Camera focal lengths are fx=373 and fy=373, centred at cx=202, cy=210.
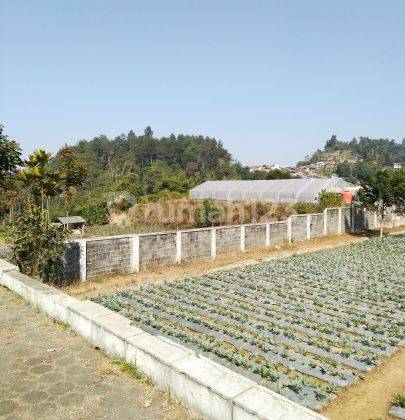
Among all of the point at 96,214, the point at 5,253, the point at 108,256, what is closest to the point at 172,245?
the point at 108,256

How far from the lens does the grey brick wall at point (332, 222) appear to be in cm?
2525

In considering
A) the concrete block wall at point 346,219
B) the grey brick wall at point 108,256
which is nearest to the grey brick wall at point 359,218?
the concrete block wall at point 346,219

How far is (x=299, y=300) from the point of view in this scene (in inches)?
424

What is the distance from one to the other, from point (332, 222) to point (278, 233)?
662 cm

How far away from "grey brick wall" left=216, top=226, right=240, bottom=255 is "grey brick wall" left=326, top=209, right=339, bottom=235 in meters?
9.46

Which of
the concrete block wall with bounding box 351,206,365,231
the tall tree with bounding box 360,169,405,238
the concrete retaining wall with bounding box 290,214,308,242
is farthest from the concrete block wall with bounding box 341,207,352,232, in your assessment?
the concrete retaining wall with bounding box 290,214,308,242

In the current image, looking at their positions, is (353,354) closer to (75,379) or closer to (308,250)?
(75,379)

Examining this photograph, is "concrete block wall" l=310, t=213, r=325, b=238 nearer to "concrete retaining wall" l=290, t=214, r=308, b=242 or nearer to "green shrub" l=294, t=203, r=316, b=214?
"concrete retaining wall" l=290, t=214, r=308, b=242

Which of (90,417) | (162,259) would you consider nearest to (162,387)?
(90,417)

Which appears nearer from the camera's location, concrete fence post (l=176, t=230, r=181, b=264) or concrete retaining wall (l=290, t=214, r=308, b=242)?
concrete fence post (l=176, t=230, r=181, b=264)

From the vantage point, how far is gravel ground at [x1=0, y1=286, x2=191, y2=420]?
4.57 metres

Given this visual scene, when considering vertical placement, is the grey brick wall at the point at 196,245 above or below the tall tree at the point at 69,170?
below

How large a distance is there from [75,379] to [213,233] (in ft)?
40.1

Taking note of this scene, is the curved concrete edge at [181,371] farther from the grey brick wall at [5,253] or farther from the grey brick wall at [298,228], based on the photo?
the grey brick wall at [298,228]
